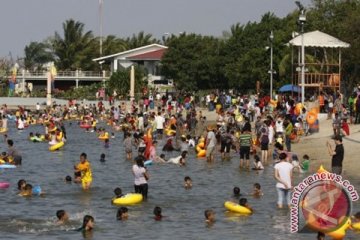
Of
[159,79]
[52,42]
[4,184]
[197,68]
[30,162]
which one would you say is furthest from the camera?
[52,42]

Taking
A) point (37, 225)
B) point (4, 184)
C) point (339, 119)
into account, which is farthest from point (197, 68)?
point (37, 225)

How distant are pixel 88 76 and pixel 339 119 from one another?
66158mm

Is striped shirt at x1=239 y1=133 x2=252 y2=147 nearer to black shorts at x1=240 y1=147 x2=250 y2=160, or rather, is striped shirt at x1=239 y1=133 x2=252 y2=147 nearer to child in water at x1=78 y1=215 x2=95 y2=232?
black shorts at x1=240 y1=147 x2=250 y2=160

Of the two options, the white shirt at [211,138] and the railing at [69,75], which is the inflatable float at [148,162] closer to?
the white shirt at [211,138]

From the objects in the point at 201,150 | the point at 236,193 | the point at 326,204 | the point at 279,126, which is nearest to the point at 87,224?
the point at 236,193

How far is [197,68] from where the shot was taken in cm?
8269

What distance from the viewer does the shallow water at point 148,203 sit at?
19.5 meters

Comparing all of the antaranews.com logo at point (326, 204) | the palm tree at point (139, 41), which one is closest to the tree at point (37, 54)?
the palm tree at point (139, 41)

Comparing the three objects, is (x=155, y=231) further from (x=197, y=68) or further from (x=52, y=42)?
(x=52, y=42)

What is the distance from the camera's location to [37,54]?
4579 inches

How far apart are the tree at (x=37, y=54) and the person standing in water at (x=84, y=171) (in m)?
89.4

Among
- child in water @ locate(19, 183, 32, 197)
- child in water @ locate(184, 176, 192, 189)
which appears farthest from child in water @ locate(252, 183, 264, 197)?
child in water @ locate(19, 183, 32, 197)

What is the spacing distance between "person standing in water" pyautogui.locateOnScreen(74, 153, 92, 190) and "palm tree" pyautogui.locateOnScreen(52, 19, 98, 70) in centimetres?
7645

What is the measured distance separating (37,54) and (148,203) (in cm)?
9491
